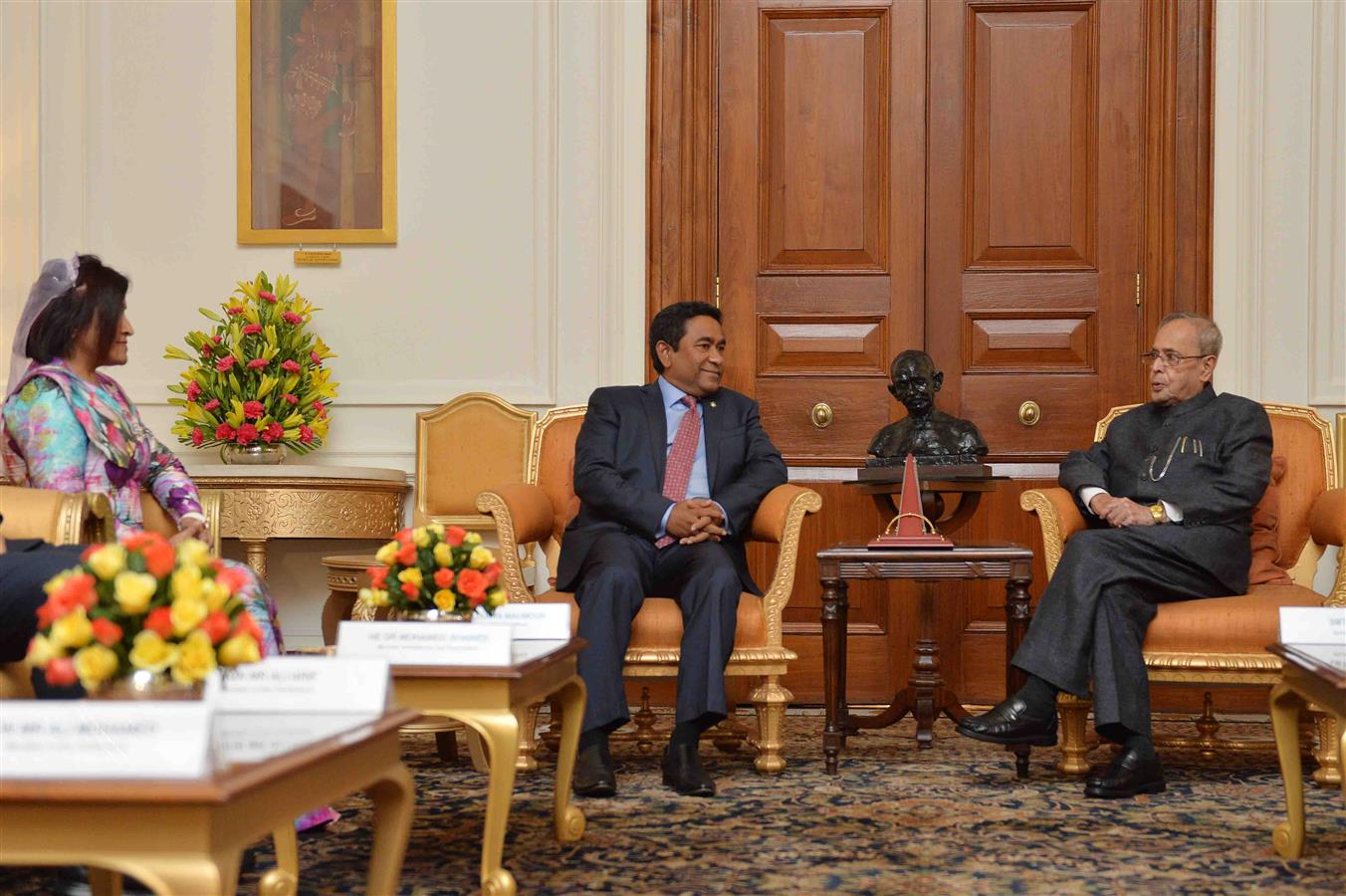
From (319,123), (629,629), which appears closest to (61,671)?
(629,629)

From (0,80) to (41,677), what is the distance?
143 inches

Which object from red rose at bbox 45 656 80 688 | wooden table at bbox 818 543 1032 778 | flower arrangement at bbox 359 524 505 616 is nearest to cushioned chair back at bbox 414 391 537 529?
wooden table at bbox 818 543 1032 778

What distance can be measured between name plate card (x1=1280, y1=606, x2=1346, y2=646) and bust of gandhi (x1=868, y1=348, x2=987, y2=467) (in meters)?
1.65

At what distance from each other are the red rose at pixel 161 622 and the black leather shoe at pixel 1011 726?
249cm

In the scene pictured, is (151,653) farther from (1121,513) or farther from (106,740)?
(1121,513)

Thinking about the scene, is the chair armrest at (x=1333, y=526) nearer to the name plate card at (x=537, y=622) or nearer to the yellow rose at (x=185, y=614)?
the name plate card at (x=537, y=622)

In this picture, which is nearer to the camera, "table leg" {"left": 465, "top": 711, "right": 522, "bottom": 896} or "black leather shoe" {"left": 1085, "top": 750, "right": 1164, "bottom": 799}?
"table leg" {"left": 465, "top": 711, "right": 522, "bottom": 896}

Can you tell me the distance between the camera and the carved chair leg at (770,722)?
13.3ft

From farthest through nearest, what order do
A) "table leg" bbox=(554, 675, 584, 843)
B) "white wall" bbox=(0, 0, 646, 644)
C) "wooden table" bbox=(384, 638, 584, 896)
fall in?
"white wall" bbox=(0, 0, 646, 644), "table leg" bbox=(554, 675, 584, 843), "wooden table" bbox=(384, 638, 584, 896)

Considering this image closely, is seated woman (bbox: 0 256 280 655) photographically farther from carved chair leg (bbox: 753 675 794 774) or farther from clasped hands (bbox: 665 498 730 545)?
carved chair leg (bbox: 753 675 794 774)

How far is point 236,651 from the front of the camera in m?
1.88

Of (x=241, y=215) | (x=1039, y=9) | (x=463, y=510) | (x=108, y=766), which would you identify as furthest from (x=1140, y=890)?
(x=241, y=215)

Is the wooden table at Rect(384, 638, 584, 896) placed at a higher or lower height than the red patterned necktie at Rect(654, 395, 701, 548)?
lower

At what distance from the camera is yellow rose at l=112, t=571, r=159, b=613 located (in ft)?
5.93
